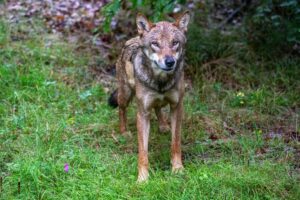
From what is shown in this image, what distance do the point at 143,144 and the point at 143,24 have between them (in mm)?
1206

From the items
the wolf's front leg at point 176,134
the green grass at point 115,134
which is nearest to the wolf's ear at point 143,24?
the wolf's front leg at point 176,134

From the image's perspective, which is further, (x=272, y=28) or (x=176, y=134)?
(x=272, y=28)

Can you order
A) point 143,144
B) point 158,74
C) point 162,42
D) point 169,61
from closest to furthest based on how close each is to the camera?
point 169,61 → point 162,42 → point 158,74 → point 143,144

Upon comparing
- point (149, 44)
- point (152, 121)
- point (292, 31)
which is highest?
point (149, 44)

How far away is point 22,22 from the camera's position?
9172 millimetres

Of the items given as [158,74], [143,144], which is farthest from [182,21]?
[143,144]

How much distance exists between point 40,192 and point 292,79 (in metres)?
4.08

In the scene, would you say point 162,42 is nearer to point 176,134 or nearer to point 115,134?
point 176,134

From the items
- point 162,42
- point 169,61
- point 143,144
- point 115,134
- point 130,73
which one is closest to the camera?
point 169,61

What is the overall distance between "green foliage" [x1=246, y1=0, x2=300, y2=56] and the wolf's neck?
9.34 feet

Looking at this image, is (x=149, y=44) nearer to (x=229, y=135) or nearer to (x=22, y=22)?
(x=229, y=135)

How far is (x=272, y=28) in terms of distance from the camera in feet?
27.3

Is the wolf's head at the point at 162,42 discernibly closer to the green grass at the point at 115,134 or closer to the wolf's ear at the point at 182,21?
the wolf's ear at the point at 182,21

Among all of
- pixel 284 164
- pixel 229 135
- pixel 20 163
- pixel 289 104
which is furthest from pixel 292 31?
pixel 20 163
